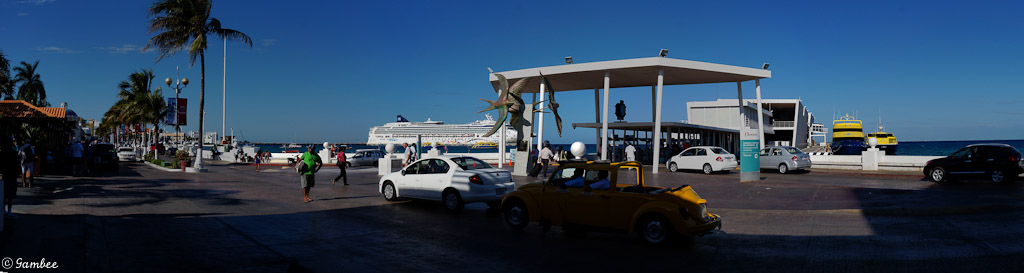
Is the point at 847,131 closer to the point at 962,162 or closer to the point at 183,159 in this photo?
the point at 962,162

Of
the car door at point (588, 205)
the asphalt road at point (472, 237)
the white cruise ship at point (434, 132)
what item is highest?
the white cruise ship at point (434, 132)

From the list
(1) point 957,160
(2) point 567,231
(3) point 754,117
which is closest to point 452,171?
(2) point 567,231

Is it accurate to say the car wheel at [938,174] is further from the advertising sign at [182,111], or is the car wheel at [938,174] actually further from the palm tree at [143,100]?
the palm tree at [143,100]

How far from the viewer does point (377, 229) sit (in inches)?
365

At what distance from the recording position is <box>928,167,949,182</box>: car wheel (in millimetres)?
17328

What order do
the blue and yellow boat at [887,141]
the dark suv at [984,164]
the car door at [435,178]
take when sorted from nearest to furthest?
the car door at [435,178], the dark suv at [984,164], the blue and yellow boat at [887,141]

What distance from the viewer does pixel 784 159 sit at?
23203 mm

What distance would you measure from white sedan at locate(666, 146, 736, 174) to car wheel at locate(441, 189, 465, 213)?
48.0 ft

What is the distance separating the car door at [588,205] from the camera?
8055mm

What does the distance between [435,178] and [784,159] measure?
16952 mm

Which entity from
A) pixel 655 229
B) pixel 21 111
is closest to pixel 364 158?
pixel 21 111

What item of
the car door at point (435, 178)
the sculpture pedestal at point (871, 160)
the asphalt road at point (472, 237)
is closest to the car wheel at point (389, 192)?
the asphalt road at point (472, 237)

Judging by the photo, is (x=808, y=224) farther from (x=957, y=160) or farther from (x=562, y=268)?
(x=957, y=160)

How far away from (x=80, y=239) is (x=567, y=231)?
697 centimetres
